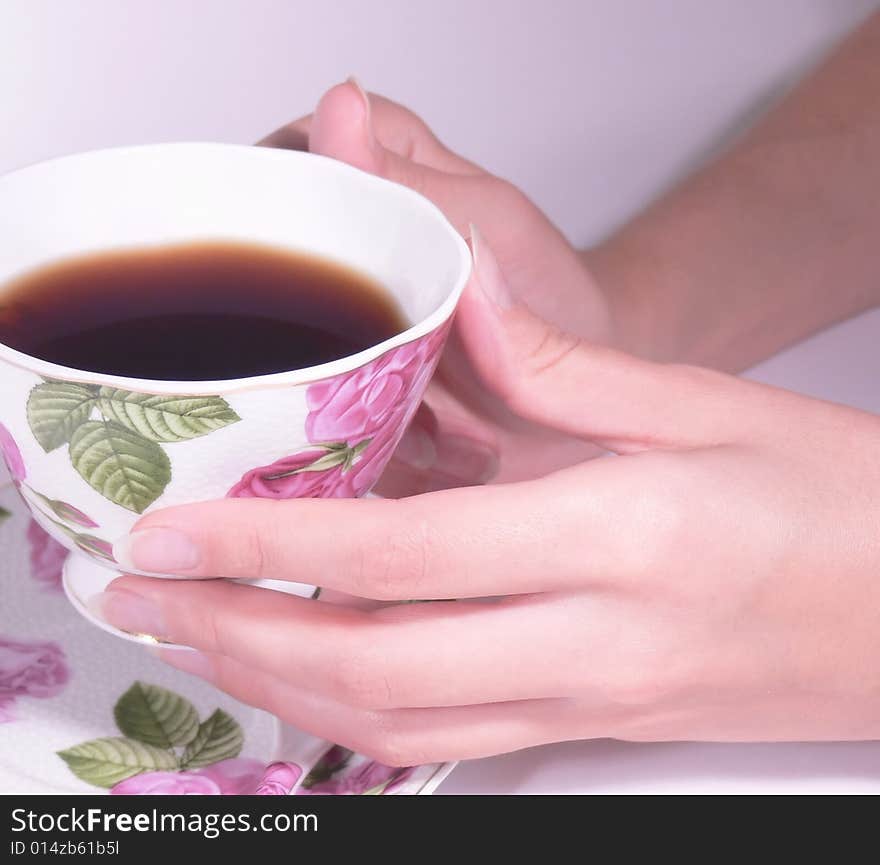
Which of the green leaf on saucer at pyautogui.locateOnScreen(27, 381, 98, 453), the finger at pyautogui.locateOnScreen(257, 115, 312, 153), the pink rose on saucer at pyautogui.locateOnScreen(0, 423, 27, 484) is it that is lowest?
the green leaf on saucer at pyautogui.locateOnScreen(27, 381, 98, 453)

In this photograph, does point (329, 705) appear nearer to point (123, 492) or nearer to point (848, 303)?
point (123, 492)

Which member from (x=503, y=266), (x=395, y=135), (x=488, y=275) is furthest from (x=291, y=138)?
(x=488, y=275)

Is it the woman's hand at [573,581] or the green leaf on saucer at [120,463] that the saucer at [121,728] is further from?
the green leaf on saucer at [120,463]

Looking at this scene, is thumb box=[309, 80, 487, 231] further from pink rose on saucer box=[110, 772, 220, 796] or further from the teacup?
pink rose on saucer box=[110, 772, 220, 796]

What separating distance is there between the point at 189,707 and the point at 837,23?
137 cm

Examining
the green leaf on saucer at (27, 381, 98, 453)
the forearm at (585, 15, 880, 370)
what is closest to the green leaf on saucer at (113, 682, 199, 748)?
the green leaf on saucer at (27, 381, 98, 453)

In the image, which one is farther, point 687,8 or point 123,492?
point 687,8

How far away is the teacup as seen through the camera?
589mm

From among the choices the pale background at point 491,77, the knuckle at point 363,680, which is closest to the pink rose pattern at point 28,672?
the knuckle at point 363,680

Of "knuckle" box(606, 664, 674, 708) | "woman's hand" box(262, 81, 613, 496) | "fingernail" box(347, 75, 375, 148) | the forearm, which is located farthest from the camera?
the forearm

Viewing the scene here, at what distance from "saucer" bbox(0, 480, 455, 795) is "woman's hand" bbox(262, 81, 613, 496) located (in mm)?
225

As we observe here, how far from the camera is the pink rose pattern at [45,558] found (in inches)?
33.6

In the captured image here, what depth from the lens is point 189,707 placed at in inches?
30.8

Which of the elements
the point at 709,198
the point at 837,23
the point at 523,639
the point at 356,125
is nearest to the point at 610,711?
the point at 523,639
